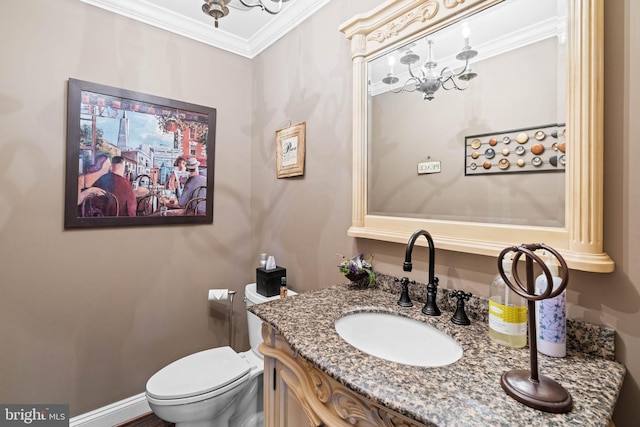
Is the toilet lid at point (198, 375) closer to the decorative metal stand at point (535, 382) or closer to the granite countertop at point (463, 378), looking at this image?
the granite countertop at point (463, 378)

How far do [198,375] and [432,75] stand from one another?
184cm

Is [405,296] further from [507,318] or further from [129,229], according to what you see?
[129,229]

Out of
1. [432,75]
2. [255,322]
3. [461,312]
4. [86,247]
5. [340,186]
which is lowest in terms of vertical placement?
[255,322]

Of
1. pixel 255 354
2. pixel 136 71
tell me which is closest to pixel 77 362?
pixel 255 354

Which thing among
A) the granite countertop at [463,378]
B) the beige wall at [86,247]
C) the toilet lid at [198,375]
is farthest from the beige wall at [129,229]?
the toilet lid at [198,375]

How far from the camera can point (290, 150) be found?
194cm

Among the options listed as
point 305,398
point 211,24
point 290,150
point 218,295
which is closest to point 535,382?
point 305,398

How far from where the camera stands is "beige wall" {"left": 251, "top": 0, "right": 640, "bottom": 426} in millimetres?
770

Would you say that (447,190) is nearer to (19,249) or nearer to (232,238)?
(232,238)

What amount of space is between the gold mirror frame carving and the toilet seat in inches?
40.8

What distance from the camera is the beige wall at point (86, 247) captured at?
154 centimetres

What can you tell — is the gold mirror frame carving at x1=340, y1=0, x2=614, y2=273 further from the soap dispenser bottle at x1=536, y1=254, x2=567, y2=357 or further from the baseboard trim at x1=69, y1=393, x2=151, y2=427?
the baseboard trim at x1=69, y1=393, x2=151, y2=427

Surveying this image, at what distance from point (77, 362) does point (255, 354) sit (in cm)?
106

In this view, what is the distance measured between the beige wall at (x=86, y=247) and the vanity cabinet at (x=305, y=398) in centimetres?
126
